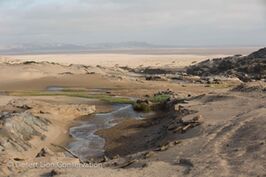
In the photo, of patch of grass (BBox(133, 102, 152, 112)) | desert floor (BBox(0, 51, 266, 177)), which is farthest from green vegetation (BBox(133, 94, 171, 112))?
desert floor (BBox(0, 51, 266, 177))

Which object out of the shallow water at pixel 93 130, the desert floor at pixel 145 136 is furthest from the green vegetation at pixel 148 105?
the desert floor at pixel 145 136

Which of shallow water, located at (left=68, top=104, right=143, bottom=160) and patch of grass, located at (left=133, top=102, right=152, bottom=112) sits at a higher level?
patch of grass, located at (left=133, top=102, right=152, bottom=112)

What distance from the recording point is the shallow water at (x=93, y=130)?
72.2 ft

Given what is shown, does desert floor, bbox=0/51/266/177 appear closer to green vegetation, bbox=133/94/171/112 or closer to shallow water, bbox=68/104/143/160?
shallow water, bbox=68/104/143/160

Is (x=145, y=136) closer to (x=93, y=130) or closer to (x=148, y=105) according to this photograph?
(x=93, y=130)

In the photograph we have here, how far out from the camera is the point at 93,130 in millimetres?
26938

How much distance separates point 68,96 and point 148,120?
11997 mm

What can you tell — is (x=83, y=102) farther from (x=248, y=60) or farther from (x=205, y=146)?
(x=248, y=60)

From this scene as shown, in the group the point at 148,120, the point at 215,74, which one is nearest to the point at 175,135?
Result: the point at 148,120

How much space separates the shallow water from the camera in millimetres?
22000

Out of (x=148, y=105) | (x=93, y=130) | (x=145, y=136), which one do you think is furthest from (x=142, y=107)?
(x=145, y=136)

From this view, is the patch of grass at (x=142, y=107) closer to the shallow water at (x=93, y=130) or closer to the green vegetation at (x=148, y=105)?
the green vegetation at (x=148, y=105)

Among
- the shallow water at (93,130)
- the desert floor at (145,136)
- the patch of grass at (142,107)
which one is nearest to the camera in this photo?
the desert floor at (145,136)

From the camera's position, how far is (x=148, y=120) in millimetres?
28406
